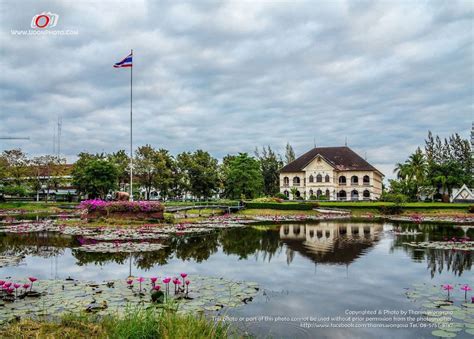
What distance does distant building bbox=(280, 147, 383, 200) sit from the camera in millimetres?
68000

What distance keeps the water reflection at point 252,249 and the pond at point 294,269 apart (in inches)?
1.4

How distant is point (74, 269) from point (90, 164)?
46081 millimetres

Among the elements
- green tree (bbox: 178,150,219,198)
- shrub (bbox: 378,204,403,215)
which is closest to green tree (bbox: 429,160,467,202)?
shrub (bbox: 378,204,403,215)

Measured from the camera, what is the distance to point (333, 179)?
223 feet

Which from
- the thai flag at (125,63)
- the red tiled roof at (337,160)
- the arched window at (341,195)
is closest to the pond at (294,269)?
the thai flag at (125,63)

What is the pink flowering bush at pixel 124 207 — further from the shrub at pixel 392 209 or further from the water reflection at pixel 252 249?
the shrub at pixel 392 209

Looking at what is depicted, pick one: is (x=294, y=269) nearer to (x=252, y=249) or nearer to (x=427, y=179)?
(x=252, y=249)

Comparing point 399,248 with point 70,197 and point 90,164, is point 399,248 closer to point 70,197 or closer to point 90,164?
point 90,164

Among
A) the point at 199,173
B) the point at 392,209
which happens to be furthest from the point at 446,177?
the point at 199,173

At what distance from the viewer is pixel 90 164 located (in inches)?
2167

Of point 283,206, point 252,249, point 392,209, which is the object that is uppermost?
point 283,206

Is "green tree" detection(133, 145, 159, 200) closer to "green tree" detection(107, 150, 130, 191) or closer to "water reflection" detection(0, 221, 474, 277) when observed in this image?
"green tree" detection(107, 150, 130, 191)

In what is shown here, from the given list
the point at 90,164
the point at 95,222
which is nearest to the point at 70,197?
the point at 90,164

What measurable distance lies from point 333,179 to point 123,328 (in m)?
65.2
